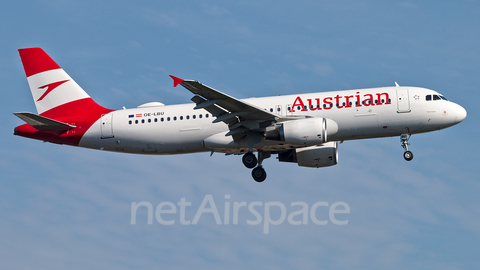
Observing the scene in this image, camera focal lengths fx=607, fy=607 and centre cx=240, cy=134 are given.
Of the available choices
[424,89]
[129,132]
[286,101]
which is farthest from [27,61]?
[424,89]

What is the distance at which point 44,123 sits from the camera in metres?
→ 38.7

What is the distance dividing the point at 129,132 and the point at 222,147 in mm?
6240

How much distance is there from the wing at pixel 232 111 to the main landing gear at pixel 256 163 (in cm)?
162

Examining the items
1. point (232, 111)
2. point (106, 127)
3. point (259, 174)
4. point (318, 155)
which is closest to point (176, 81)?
point (232, 111)

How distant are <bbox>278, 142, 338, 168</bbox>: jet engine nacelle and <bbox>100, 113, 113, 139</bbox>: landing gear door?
39.5 feet

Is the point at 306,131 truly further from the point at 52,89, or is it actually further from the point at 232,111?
the point at 52,89

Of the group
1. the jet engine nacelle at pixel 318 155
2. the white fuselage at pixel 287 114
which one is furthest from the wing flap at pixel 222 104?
the jet engine nacelle at pixel 318 155

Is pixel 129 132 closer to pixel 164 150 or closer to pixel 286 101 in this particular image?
pixel 164 150

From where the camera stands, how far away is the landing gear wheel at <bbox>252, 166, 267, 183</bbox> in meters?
38.8

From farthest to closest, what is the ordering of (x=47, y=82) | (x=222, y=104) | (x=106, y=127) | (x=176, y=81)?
(x=47, y=82), (x=106, y=127), (x=222, y=104), (x=176, y=81)

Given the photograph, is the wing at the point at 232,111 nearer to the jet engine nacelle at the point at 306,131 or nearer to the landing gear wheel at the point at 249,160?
the jet engine nacelle at the point at 306,131

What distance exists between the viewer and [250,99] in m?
38.3

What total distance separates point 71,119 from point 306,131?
626 inches

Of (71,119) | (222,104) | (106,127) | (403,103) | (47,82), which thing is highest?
(47,82)
